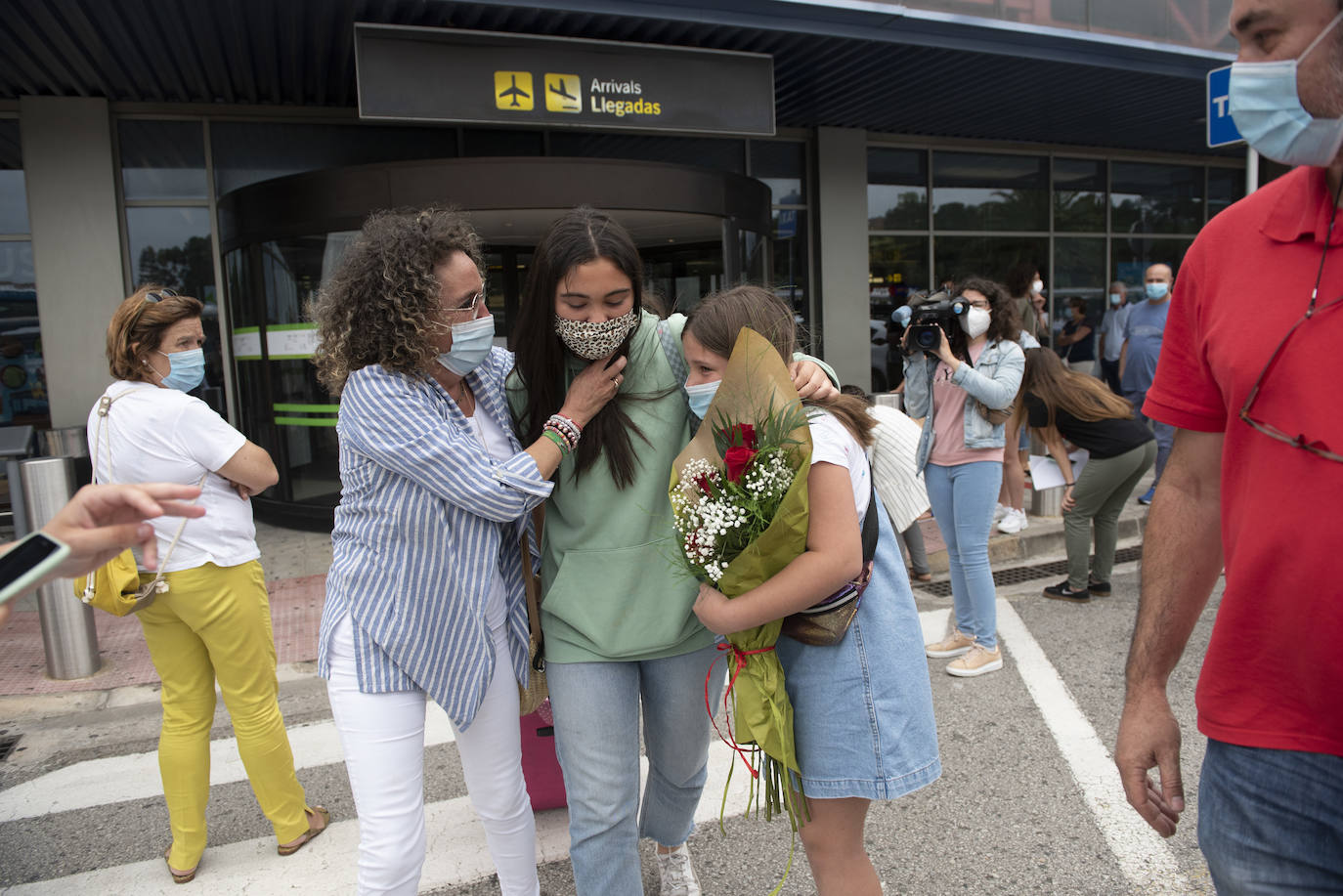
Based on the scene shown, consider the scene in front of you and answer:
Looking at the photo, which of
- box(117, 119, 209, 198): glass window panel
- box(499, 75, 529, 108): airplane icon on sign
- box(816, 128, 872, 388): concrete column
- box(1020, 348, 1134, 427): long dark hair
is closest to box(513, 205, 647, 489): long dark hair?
box(1020, 348, 1134, 427): long dark hair

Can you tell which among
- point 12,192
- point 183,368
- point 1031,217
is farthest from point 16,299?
point 1031,217

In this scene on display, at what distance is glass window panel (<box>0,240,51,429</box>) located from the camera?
8.97m

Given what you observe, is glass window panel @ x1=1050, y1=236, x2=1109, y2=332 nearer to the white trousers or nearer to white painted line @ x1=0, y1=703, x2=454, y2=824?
white painted line @ x1=0, y1=703, x2=454, y2=824

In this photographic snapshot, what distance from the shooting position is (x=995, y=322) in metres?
4.88

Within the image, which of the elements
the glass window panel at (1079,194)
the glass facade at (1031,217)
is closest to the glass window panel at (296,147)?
the glass facade at (1031,217)

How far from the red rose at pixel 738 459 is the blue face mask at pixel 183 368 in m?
2.22

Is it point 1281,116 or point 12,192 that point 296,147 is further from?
point 1281,116

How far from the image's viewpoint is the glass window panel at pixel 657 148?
10.8 meters

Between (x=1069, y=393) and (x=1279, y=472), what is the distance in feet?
14.4

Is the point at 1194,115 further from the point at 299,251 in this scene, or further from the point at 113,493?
the point at 113,493

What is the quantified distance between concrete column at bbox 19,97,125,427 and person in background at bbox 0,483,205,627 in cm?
870

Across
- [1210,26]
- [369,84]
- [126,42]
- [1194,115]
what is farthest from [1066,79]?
[126,42]

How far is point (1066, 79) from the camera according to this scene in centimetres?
1002

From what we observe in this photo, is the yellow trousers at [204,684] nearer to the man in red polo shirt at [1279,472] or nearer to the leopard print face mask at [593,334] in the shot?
the leopard print face mask at [593,334]
